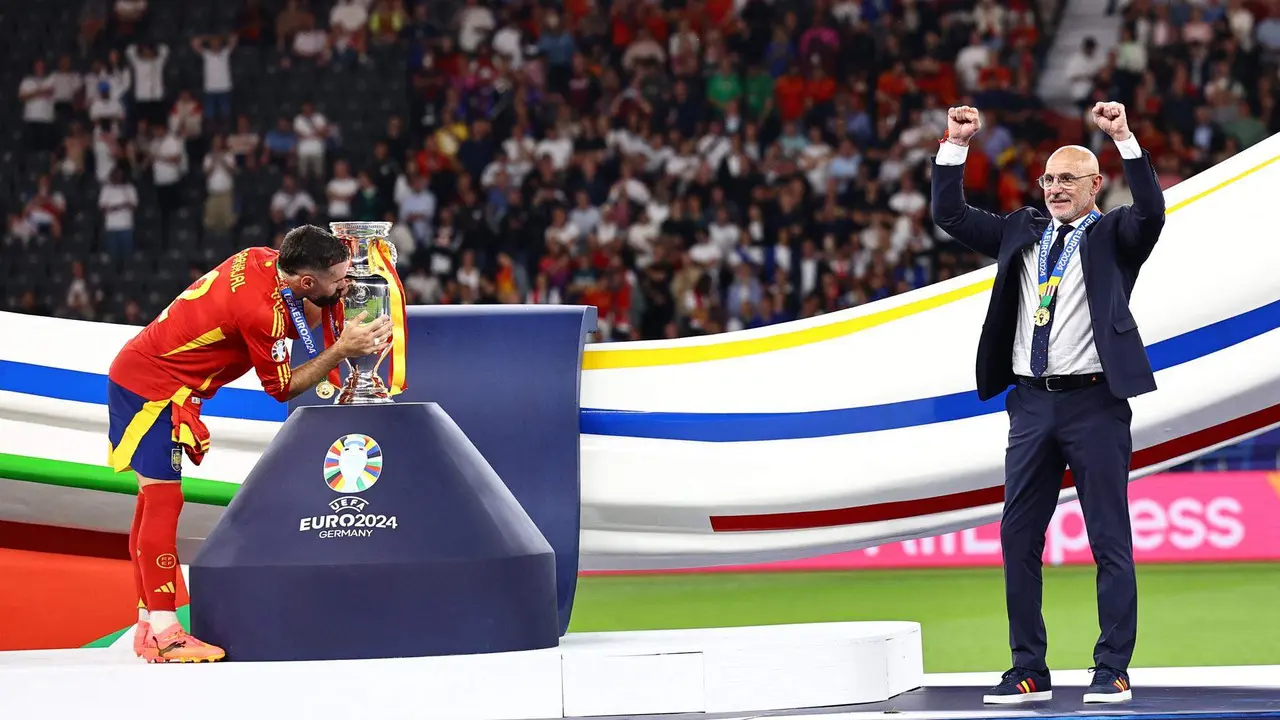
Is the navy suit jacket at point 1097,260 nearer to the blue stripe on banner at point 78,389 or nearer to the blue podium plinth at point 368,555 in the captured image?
the blue podium plinth at point 368,555

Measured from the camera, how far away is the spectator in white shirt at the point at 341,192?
15461 millimetres

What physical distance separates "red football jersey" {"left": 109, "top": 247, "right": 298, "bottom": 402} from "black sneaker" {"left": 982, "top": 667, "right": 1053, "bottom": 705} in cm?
242

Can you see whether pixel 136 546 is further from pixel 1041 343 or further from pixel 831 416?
pixel 1041 343

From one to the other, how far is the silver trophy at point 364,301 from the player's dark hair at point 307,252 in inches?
6.2

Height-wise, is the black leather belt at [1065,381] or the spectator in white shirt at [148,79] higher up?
the spectator in white shirt at [148,79]

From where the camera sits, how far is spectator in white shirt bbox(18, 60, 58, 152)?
16.6 metres

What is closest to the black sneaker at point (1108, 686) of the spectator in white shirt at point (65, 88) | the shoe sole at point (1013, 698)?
the shoe sole at point (1013, 698)

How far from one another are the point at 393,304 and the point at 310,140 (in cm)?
1135

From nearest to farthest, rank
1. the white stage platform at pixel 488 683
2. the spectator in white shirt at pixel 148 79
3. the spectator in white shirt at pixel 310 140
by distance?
1. the white stage platform at pixel 488 683
2. the spectator in white shirt at pixel 310 140
3. the spectator in white shirt at pixel 148 79

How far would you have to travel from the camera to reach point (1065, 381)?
5.09m

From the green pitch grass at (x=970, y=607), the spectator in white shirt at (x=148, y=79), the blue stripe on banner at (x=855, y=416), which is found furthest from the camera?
the spectator in white shirt at (x=148, y=79)

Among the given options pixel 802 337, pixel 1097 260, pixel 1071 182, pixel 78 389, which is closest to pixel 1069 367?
pixel 1097 260

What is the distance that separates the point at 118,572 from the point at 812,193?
950 centimetres

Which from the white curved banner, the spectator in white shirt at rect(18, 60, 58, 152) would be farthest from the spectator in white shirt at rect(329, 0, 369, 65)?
the white curved banner
